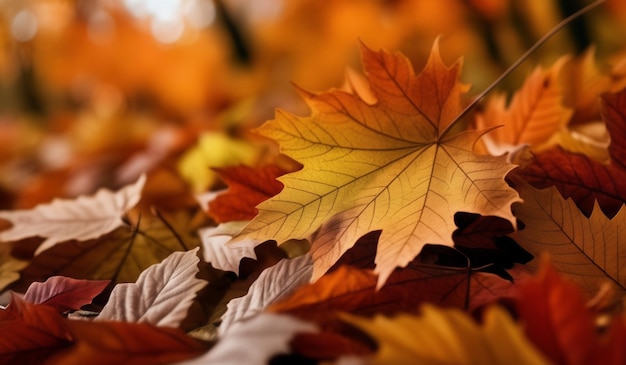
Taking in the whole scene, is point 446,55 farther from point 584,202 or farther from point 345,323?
point 345,323

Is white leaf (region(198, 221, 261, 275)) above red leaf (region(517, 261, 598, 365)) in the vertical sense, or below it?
above

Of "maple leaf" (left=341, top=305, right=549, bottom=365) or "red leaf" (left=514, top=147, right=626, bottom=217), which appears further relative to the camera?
"red leaf" (left=514, top=147, right=626, bottom=217)

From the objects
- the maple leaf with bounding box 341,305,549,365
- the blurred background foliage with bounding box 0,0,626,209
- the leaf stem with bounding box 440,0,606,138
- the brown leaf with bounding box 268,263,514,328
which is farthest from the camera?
the blurred background foliage with bounding box 0,0,626,209

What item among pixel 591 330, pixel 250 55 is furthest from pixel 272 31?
pixel 591 330

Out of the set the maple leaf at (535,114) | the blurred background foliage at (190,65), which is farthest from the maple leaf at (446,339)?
the blurred background foliage at (190,65)

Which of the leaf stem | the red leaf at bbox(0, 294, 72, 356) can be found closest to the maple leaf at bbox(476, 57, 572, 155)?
the leaf stem

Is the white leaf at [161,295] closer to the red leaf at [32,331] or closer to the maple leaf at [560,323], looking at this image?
the red leaf at [32,331]

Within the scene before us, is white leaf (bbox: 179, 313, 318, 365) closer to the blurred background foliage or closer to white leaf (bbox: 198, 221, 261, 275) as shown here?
white leaf (bbox: 198, 221, 261, 275)
